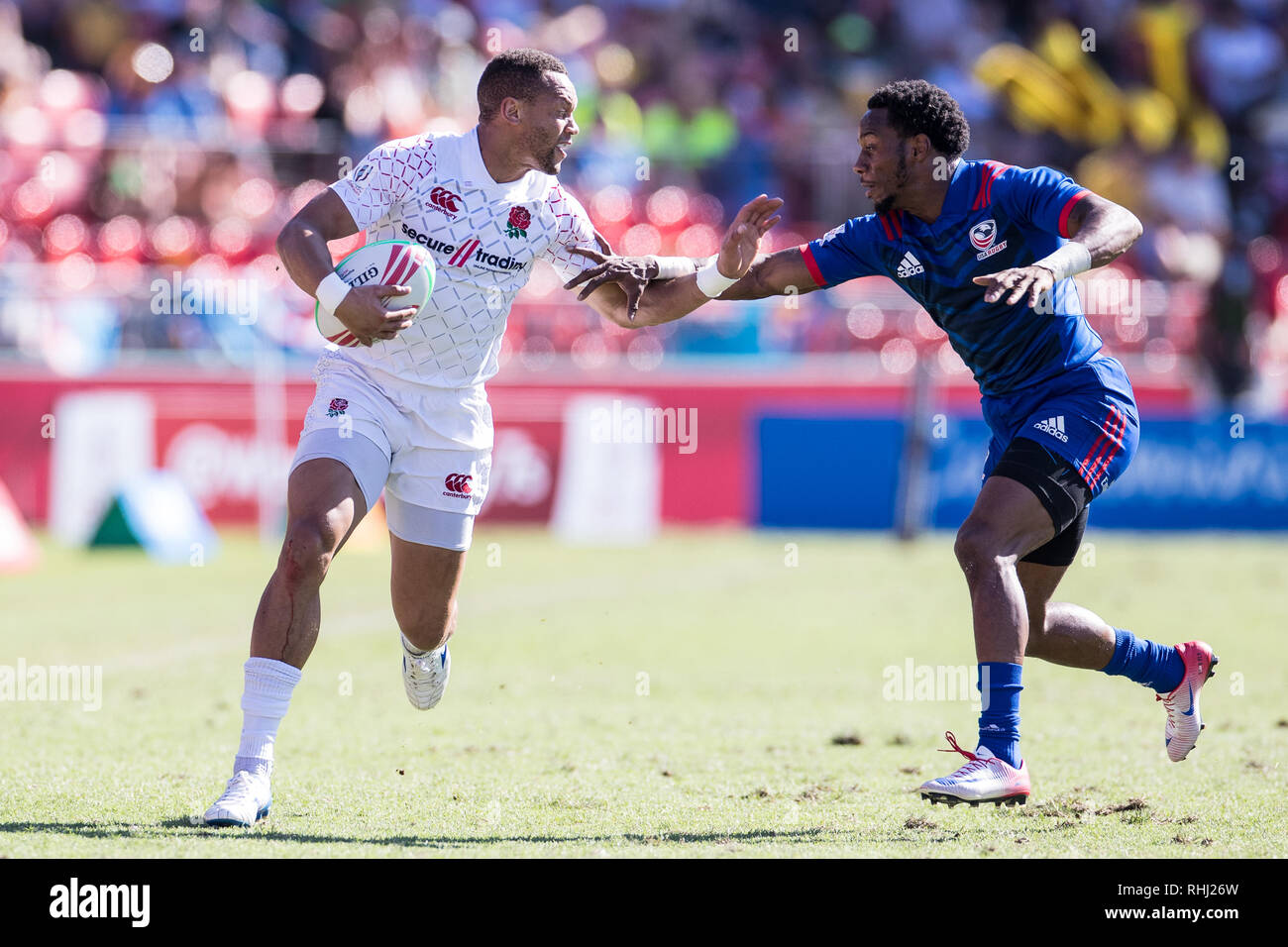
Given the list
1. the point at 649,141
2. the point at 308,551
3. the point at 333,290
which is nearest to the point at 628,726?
the point at 308,551

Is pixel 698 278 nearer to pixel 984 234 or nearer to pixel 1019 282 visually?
pixel 984 234

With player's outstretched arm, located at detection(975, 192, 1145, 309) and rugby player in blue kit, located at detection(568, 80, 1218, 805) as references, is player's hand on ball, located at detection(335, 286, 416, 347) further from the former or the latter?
player's outstretched arm, located at detection(975, 192, 1145, 309)

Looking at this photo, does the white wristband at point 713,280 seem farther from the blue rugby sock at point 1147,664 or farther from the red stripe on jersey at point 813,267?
the blue rugby sock at point 1147,664

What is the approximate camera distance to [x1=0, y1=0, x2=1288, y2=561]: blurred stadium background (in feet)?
59.6

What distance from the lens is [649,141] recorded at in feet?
71.1

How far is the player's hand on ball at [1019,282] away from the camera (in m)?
5.32

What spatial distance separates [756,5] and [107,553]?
14.3 meters

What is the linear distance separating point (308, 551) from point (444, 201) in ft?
5.00

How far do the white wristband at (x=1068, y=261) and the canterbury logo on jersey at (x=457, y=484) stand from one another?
244cm

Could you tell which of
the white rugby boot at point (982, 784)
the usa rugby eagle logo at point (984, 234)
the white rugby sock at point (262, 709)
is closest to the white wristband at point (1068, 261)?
the usa rugby eagle logo at point (984, 234)

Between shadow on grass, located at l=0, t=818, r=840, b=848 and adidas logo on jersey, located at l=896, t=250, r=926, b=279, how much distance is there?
7.25 feet

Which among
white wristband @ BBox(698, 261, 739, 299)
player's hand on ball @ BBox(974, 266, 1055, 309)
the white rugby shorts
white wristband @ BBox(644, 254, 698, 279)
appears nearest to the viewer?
player's hand on ball @ BBox(974, 266, 1055, 309)

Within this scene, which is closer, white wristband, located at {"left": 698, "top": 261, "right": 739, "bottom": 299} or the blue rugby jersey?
Result: the blue rugby jersey

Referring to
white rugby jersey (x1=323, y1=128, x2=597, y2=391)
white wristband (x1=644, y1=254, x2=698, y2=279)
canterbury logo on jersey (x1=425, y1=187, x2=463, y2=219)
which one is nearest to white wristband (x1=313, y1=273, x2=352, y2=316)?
white rugby jersey (x1=323, y1=128, x2=597, y2=391)
